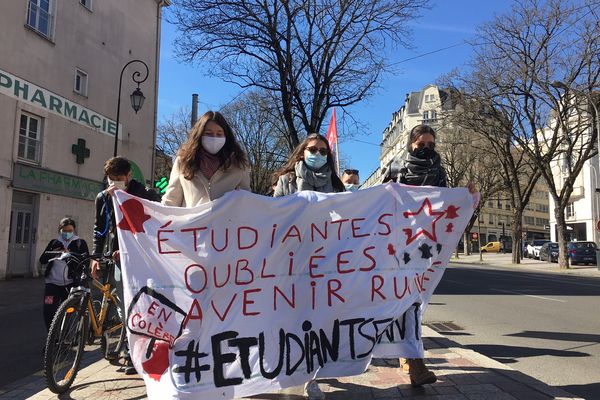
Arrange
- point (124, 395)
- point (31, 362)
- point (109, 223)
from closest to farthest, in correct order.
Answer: point (124, 395)
point (109, 223)
point (31, 362)

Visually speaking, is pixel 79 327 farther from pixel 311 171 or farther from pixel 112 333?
pixel 311 171

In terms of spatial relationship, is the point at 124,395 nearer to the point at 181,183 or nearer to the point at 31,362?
the point at 181,183

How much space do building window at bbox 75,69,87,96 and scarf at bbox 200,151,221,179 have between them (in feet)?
62.3

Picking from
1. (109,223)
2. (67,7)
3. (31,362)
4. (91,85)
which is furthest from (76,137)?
(109,223)

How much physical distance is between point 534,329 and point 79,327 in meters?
7.04

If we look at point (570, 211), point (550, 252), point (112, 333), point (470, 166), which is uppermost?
point (470, 166)

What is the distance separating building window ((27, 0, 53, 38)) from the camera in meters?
17.6

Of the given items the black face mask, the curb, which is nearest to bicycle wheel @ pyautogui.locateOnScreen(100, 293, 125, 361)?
the black face mask

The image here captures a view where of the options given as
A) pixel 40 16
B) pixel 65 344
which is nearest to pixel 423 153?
pixel 65 344

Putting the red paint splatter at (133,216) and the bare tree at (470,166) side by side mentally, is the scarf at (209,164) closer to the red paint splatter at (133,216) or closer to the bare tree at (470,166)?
the red paint splatter at (133,216)

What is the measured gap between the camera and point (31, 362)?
5.96m

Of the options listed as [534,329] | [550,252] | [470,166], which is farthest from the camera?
[470,166]

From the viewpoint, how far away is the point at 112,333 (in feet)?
15.6

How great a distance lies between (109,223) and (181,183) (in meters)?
1.24
